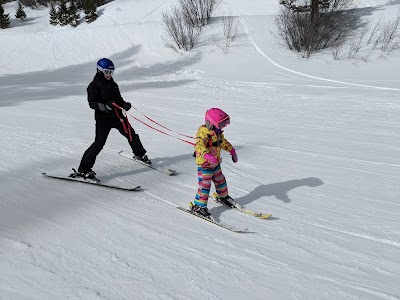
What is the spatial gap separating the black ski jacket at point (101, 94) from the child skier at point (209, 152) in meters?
1.73

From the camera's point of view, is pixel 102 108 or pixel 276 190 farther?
pixel 276 190

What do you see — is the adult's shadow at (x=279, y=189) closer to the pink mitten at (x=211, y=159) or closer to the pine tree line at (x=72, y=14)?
the pink mitten at (x=211, y=159)

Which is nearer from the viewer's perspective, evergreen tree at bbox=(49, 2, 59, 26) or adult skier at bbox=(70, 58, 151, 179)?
adult skier at bbox=(70, 58, 151, 179)

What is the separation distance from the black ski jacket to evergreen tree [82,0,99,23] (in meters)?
24.9

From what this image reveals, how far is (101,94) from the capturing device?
18.9 feet

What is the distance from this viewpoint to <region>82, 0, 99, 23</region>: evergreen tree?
2842cm

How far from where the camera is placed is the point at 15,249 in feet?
12.6

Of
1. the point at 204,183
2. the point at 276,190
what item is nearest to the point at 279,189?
the point at 276,190

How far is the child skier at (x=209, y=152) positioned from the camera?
459cm

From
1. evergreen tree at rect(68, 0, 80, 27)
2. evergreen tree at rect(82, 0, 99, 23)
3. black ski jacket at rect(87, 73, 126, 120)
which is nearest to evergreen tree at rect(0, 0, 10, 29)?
evergreen tree at rect(68, 0, 80, 27)

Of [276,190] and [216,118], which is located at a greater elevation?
[216,118]

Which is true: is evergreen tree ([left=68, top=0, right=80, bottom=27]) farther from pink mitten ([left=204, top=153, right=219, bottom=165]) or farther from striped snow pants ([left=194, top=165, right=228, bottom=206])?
pink mitten ([left=204, top=153, right=219, bottom=165])

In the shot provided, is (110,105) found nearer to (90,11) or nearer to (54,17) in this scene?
(90,11)

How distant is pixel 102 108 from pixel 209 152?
6.15 feet
